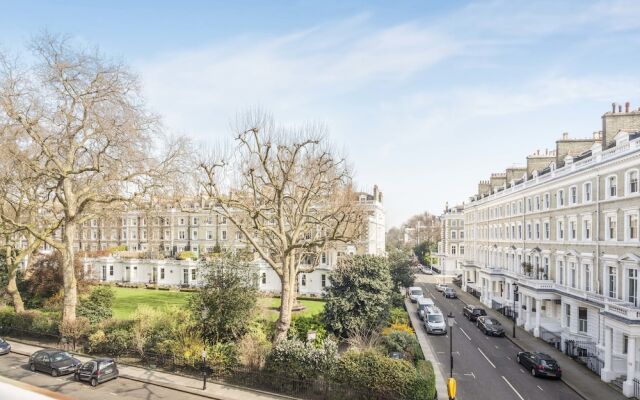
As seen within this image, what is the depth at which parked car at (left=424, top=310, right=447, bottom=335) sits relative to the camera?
37250 millimetres

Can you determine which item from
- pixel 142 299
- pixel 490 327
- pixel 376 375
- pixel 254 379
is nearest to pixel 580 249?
pixel 490 327

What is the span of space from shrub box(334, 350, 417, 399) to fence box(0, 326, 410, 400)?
186mm

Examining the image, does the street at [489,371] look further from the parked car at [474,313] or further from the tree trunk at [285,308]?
the tree trunk at [285,308]

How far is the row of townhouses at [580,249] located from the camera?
25.2 m

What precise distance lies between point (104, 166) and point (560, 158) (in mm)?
39608

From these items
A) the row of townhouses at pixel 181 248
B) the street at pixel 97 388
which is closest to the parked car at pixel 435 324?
the row of townhouses at pixel 181 248

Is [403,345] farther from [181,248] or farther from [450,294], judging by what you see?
[181,248]

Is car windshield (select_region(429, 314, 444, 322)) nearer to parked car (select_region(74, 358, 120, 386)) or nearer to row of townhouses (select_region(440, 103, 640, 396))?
row of townhouses (select_region(440, 103, 640, 396))

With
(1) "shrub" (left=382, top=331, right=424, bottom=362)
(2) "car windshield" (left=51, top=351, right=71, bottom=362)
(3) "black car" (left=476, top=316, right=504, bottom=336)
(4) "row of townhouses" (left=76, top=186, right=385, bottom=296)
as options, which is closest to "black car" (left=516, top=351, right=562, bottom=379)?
(1) "shrub" (left=382, top=331, right=424, bottom=362)

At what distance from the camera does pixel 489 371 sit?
89.2 feet

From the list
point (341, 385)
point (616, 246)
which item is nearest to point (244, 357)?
point (341, 385)

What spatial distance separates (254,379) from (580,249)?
86.3ft

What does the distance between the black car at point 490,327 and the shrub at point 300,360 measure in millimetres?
20913

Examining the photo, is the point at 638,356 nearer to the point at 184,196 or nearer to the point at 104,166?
the point at 184,196
